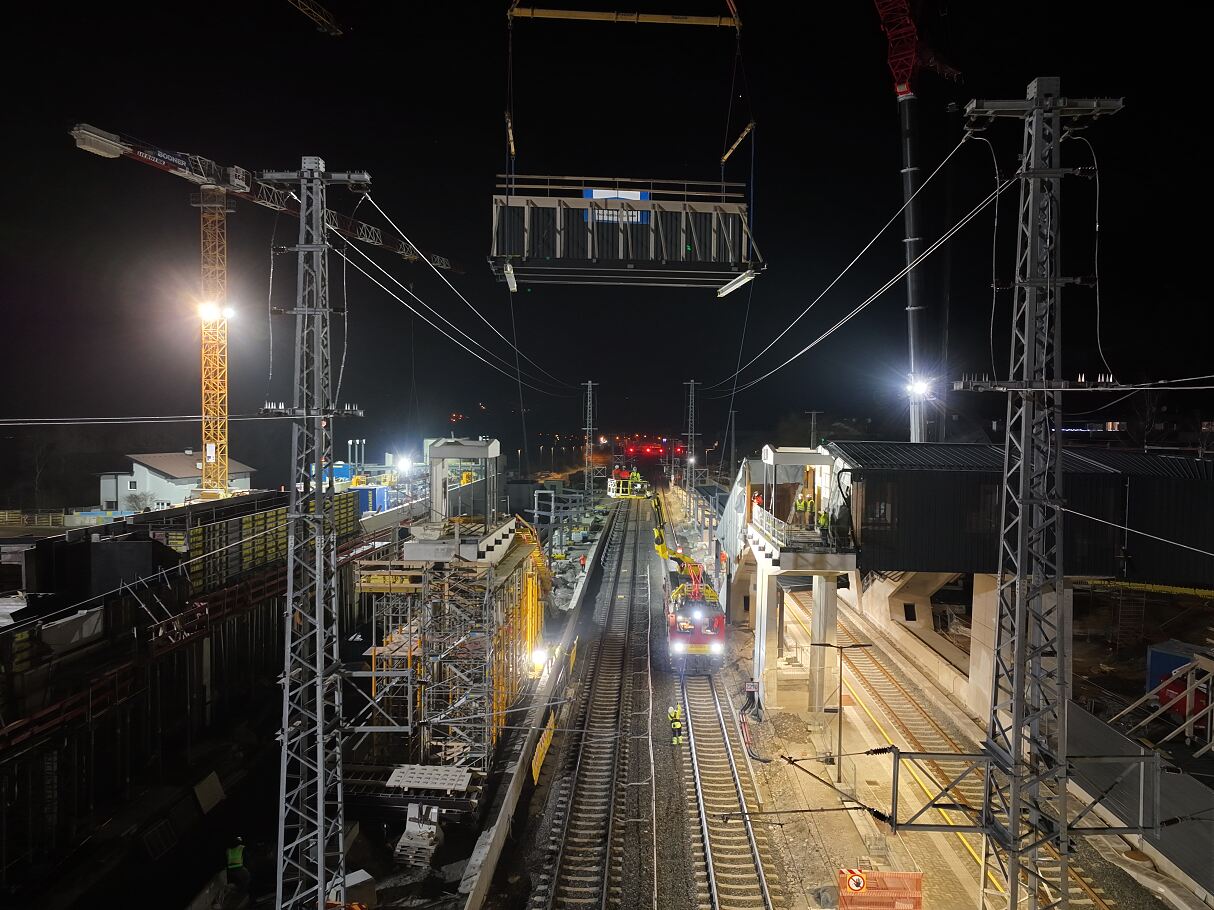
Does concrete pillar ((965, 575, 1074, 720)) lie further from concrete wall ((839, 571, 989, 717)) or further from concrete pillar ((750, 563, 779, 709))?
concrete pillar ((750, 563, 779, 709))

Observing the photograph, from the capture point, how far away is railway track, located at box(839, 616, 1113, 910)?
9844mm

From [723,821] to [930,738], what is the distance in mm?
5929

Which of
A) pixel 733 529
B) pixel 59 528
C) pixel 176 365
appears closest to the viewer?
pixel 733 529

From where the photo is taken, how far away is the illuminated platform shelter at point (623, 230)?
13.3m

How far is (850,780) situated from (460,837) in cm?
754

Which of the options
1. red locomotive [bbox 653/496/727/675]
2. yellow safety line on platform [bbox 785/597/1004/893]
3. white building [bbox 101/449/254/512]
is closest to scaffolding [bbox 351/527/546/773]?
red locomotive [bbox 653/496/727/675]

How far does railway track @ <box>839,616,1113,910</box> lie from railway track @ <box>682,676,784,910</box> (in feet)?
11.4

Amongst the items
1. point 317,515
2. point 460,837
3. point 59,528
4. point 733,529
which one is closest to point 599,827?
point 460,837

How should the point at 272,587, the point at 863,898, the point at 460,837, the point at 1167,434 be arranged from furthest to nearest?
the point at 1167,434 → the point at 272,587 → the point at 460,837 → the point at 863,898

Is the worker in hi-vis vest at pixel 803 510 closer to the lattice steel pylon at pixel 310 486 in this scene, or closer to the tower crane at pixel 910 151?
the tower crane at pixel 910 151

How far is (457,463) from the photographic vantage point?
17406 mm

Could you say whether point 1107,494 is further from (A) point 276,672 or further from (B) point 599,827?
(A) point 276,672

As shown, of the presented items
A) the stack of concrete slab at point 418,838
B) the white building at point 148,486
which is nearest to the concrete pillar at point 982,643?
the stack of concrete slab at point 418,838

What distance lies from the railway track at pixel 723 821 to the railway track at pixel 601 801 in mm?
899
